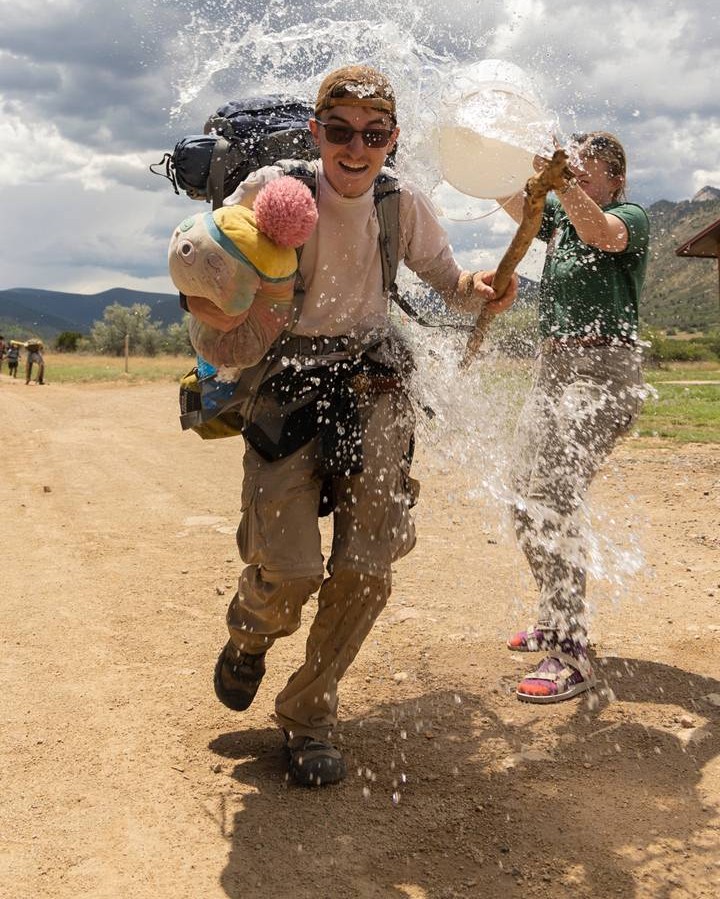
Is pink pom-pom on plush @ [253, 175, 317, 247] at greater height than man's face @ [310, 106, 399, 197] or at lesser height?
lesser

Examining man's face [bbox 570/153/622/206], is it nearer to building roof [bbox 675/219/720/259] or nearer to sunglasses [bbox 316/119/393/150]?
sunglasses [bbox 316/119/393/150]

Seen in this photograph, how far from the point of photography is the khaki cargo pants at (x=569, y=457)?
13.1 ft

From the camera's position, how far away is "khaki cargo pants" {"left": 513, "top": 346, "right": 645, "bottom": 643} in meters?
3.98

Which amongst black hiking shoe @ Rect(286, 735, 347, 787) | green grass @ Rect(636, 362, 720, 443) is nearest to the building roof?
green grass @ Rect(636, 362, 720, 443)

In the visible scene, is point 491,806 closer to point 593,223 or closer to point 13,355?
point 593,223

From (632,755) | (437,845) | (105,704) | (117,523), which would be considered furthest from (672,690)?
(117,523)

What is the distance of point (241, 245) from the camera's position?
9.05 feet

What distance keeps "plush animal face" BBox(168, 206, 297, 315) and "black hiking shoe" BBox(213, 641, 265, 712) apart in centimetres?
125

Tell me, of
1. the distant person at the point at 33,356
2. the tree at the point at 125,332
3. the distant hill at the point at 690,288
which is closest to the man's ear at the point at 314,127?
the distant person at the point at 33,356

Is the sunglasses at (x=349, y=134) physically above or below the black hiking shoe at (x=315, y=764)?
above

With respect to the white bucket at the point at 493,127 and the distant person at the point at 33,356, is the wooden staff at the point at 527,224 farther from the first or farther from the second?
the distant person at the point at 33,356

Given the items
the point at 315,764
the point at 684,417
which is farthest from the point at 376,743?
the point at 684,417

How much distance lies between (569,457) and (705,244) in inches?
924

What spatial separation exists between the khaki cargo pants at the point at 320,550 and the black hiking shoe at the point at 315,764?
6 cm
